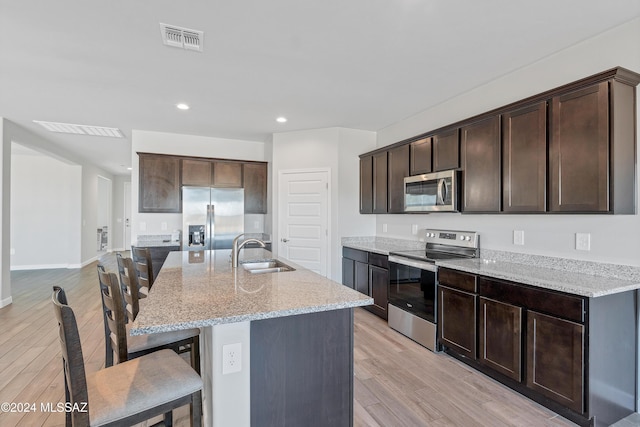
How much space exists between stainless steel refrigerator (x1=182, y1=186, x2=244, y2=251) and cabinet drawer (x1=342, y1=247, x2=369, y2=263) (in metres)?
1.72

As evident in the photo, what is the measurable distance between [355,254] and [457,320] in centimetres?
191

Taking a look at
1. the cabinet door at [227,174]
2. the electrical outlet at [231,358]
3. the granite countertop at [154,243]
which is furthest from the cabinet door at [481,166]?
the granite countertop at [154,243]

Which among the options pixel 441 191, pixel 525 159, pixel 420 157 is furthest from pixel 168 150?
pixel 525 159

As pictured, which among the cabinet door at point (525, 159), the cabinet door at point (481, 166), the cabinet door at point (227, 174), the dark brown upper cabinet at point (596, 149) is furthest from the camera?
the cabinet door at point (227, 174)

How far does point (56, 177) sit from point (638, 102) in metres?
9.93

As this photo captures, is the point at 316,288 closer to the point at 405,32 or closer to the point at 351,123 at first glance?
the point at 405,32

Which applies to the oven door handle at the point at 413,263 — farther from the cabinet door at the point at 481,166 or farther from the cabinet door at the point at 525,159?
the cabinet door at the point at 525,159

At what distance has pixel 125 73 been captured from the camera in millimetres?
3027

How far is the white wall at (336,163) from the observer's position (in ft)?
16.0

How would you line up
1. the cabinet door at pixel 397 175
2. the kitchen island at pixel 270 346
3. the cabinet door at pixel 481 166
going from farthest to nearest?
the cabinet door at pixel 397 175 → the cabinet door at pixel 481 166 → the kitchen island at pixel 270 346

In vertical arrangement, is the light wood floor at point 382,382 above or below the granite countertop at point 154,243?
below

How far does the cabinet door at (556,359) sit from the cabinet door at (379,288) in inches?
70.0

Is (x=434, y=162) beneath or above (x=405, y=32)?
beneath

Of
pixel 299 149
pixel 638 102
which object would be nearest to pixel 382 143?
pixel 299 149
